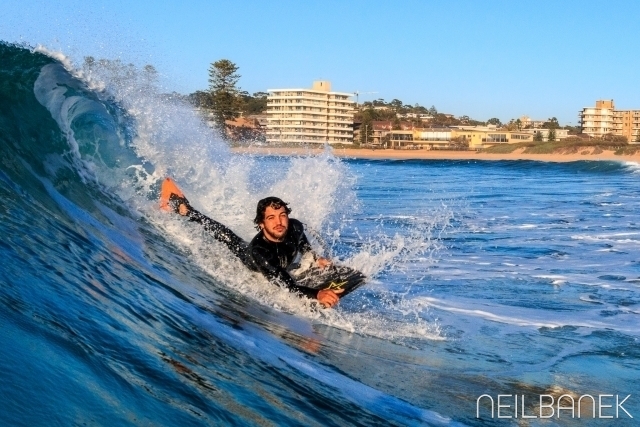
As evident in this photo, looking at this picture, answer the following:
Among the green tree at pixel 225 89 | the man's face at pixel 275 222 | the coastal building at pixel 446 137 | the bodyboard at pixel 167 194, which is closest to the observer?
the man's face at pixel 275 222

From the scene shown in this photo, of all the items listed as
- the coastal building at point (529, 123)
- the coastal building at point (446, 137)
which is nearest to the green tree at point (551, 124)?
the coastal building at point (529, 123)

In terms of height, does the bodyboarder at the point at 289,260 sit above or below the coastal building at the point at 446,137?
below

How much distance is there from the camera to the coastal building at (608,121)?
436ft

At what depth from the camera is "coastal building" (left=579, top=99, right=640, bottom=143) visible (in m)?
133

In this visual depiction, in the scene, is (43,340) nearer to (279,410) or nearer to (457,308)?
(279,410)

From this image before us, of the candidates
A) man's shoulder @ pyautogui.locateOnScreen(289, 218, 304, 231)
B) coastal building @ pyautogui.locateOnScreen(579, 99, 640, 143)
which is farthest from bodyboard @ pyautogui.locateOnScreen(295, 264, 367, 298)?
coastal building @ pyautogui.locateOnScreen(579, 99, 640, 143)

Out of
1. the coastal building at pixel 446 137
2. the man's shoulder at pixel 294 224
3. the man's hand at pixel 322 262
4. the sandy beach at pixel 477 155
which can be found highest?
the coastal building at pixel 446 137

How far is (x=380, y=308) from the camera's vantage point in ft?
21.3

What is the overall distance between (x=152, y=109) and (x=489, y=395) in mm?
9252

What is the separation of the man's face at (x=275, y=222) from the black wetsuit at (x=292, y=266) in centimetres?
11

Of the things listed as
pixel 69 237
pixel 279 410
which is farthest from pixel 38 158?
pixel 279 410

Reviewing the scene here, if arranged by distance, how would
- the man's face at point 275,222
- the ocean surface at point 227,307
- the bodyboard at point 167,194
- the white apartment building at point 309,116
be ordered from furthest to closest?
1. the white apartment building at point 309,116
2. the bodyboard at point 167,194
3. the man's face at point 275,222
4. the ocean surface at point 227,307

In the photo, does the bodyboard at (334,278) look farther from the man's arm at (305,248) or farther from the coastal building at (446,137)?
the coastal building at (446,137)

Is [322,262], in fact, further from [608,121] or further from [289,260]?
[608,121]
